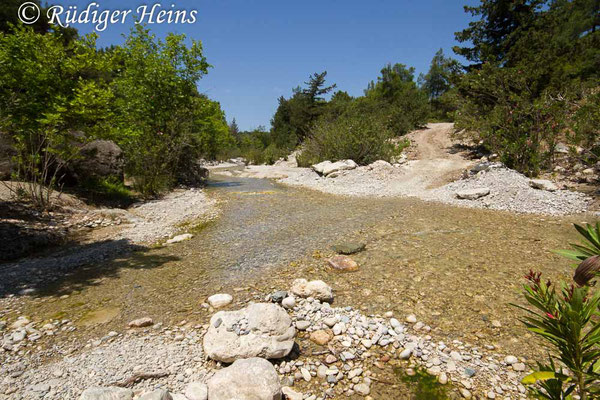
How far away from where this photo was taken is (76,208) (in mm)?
8875

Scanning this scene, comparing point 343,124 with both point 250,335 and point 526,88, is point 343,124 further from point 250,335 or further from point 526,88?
point 250,335

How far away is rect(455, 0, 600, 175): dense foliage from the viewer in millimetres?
12149

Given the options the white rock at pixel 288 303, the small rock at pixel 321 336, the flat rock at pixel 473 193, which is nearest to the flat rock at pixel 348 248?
the white rock at pixel 288 303

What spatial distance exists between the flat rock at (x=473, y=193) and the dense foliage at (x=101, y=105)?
1233cm

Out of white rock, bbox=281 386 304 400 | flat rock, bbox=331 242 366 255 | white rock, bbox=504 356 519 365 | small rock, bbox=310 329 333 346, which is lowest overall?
white rock, bbox=281 386 304 400

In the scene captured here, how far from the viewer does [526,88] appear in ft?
47.2

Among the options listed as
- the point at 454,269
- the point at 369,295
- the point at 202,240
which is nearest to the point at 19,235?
the point at 202,240

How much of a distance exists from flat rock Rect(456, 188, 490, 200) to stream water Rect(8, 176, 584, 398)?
2.36 metres

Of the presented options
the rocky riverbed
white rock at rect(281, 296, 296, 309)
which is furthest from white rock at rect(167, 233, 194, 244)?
white rock at rect(281, 296, 296, 309)

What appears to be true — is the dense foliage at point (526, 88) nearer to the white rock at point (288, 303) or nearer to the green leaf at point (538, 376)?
the white rock at point (288, 303)

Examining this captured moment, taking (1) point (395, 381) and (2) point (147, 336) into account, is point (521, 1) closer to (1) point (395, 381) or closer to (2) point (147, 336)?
(1) point (395, 381)

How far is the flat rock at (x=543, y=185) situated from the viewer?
10807 mm

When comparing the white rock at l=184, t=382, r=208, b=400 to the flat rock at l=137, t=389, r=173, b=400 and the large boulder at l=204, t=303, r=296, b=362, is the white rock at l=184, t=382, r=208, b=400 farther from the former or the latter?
the large boulder at l=204, t=303, r=296, b=362

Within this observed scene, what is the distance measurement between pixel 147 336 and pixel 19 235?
526 cm
